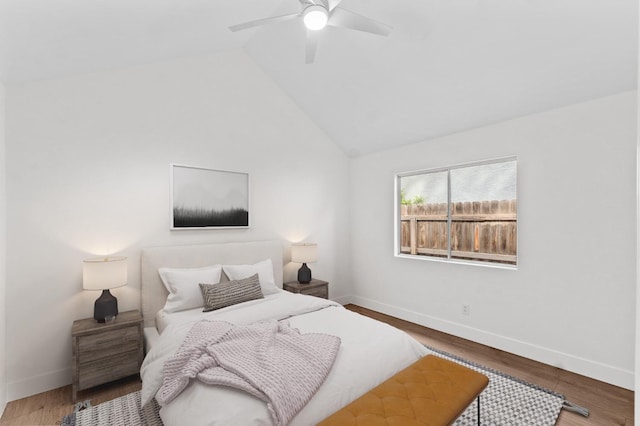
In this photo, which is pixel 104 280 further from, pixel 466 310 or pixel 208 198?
pixel 466 310

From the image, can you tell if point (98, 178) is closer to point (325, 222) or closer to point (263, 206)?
point (263, 206)

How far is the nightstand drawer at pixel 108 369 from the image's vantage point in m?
2.35

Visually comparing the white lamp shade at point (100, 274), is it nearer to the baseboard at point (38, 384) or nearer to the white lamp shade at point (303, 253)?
the baseboard at point (38, 384)

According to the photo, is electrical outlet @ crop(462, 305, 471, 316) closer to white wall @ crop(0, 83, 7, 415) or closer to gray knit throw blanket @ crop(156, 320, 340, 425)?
gray knit throw blanket @ crop(156, 320, 340, 425)

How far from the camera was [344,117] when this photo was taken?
4043 mm

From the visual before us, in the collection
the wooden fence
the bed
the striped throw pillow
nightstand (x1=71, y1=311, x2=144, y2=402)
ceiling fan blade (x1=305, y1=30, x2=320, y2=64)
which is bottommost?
nightstand (x1=71, y1=311, x2=144, y2=402)

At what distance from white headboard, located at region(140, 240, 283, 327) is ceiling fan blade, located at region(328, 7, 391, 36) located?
2.36 metres

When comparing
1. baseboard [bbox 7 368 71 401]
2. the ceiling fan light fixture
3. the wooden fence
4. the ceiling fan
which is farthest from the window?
baseboard [bbox 7 368 71 401]

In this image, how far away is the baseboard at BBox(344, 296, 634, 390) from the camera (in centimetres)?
246

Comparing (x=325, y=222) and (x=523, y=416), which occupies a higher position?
(x=325, y=222)

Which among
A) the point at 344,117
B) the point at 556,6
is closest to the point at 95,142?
the point at 344,117

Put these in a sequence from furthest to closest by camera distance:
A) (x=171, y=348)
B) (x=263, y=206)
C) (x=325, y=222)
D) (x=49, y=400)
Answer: (x=325, y=222) → (x=263, y=206) → (x=49, y=400) → (x=171, y=348)

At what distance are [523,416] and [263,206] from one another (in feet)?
10.0

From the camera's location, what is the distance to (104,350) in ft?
7.95
